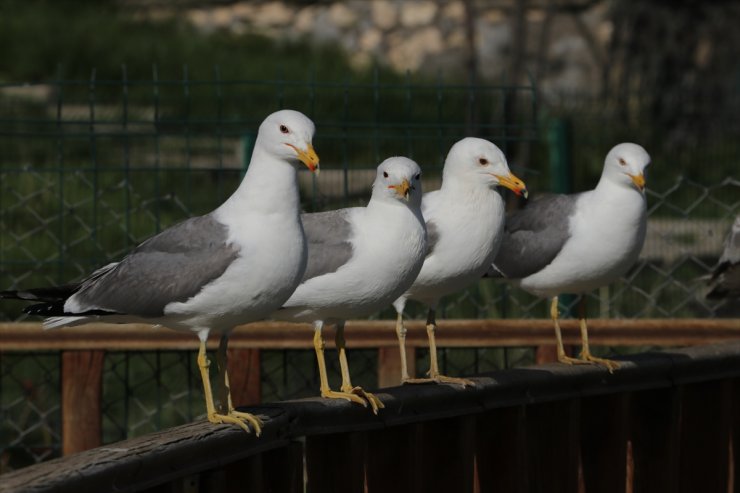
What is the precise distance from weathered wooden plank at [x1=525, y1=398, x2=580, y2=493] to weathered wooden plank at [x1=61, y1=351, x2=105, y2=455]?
1976mm

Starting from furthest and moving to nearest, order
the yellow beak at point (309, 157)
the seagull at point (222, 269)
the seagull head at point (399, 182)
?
the seagull head at point (399, 182), the yellow beak at point (309, 157), the seagull at point (222, 269)

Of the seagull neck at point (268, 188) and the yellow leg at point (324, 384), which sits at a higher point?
the seagull neck at point (268, 188)

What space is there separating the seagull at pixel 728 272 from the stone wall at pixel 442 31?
953 centimetres

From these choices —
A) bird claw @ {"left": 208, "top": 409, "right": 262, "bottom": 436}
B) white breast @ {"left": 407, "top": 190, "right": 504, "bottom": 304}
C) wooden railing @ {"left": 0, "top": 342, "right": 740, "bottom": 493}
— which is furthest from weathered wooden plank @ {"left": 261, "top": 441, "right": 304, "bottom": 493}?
white breast @ {"left": 407, "top": 190, "right": 504, "bottom": 304}

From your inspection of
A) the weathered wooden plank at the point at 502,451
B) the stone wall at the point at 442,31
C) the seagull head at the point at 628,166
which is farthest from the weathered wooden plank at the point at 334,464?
the stone wall at the point at 442,31

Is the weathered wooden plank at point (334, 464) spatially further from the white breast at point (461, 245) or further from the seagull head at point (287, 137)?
the white breast at point (461, 245)

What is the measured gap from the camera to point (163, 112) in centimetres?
1185

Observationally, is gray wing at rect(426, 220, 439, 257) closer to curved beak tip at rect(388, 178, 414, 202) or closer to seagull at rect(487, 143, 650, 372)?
curved beak tip at rect(388, 178, 414, 202)

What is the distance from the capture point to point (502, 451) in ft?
15.2

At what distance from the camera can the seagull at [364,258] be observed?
4.52 meters

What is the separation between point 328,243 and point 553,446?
1.00 m

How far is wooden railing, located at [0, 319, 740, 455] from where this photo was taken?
19.1 feet

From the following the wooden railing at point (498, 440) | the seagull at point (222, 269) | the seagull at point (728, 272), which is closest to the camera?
the wooden railing at point (498, 440)

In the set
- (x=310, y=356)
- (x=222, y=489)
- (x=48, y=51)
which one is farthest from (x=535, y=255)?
(x=48, y=51)
